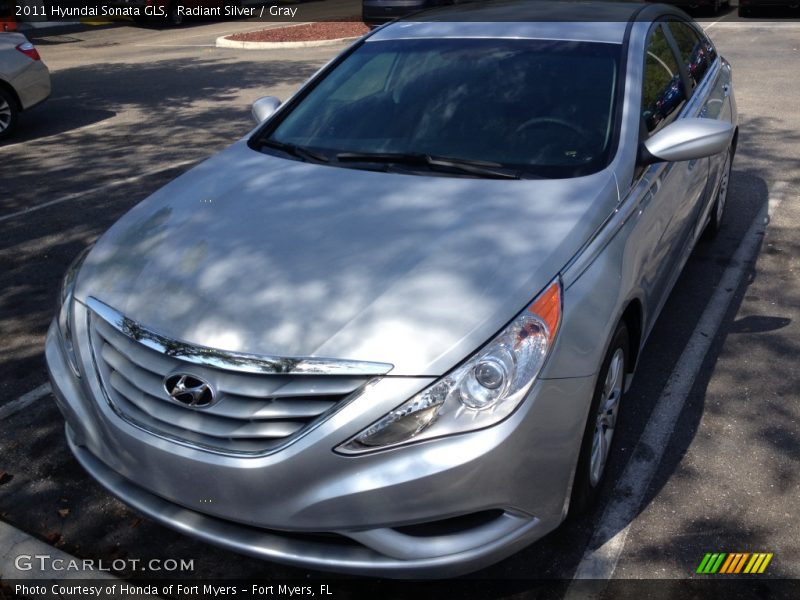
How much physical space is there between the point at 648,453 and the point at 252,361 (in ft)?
6.39

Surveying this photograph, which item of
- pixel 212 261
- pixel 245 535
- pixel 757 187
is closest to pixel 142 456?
pixel 245 535

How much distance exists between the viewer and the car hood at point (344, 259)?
2711 mm


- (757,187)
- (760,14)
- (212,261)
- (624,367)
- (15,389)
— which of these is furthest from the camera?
(760,14)

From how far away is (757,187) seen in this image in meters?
7.31

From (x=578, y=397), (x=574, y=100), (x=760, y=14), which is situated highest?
(x=574, y=100)

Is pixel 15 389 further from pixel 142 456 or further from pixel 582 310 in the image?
pixel 582 310

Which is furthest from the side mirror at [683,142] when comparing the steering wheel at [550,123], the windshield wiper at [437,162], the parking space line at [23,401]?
the parking space line at [23,401]

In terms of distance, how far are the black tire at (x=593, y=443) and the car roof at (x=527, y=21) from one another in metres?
1.67

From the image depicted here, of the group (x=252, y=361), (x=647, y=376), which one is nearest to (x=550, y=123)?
(x=647, y=376)

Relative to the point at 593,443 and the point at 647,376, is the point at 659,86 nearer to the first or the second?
the point at 647,376

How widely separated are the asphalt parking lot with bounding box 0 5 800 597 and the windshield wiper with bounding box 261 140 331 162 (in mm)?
1653

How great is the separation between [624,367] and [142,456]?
1.88m

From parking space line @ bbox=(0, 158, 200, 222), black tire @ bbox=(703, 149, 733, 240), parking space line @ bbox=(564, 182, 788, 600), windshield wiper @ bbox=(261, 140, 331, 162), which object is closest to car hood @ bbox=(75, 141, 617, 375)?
windshield wiper @ bbox=(261, 140, 331, 162)

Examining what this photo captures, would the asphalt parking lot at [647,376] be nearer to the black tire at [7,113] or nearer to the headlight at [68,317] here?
the black tire at [7,113]
